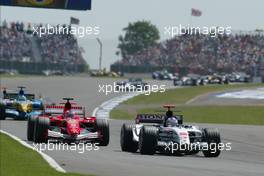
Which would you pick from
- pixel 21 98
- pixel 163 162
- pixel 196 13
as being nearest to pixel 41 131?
pixel 163 162

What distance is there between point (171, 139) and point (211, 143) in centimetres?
94

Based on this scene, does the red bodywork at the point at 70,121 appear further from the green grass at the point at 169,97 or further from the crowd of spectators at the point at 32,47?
the crowd of spectators at the point at 32,47

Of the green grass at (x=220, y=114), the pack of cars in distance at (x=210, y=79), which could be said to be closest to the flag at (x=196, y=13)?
the pack of cars in distance at (x=210, y=79)

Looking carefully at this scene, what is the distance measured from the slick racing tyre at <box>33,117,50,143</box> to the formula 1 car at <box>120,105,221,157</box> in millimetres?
2058

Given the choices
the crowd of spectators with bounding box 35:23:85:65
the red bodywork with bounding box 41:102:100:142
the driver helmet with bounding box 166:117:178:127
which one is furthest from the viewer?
the crowd of spectators with bounding box 35:23:85:65

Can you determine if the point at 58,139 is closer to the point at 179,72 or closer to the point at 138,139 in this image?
the point at 138,139

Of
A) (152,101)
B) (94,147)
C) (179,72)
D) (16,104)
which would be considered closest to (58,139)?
(94,147)

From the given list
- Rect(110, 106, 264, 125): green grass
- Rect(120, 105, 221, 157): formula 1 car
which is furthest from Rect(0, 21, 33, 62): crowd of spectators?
Rect(120, 105, 221, 157): formula 1 car

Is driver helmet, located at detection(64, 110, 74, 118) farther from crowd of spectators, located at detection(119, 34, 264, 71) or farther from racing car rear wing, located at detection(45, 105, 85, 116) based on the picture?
crowd of spectators, located at detection(119, 34, 264, 71)

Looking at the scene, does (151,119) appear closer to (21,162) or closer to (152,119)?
(152,119)

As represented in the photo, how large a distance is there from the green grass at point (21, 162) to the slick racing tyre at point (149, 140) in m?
2.55

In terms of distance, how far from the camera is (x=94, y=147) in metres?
22.7

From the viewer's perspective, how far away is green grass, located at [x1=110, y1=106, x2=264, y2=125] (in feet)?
136

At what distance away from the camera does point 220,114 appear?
43.9 meters
